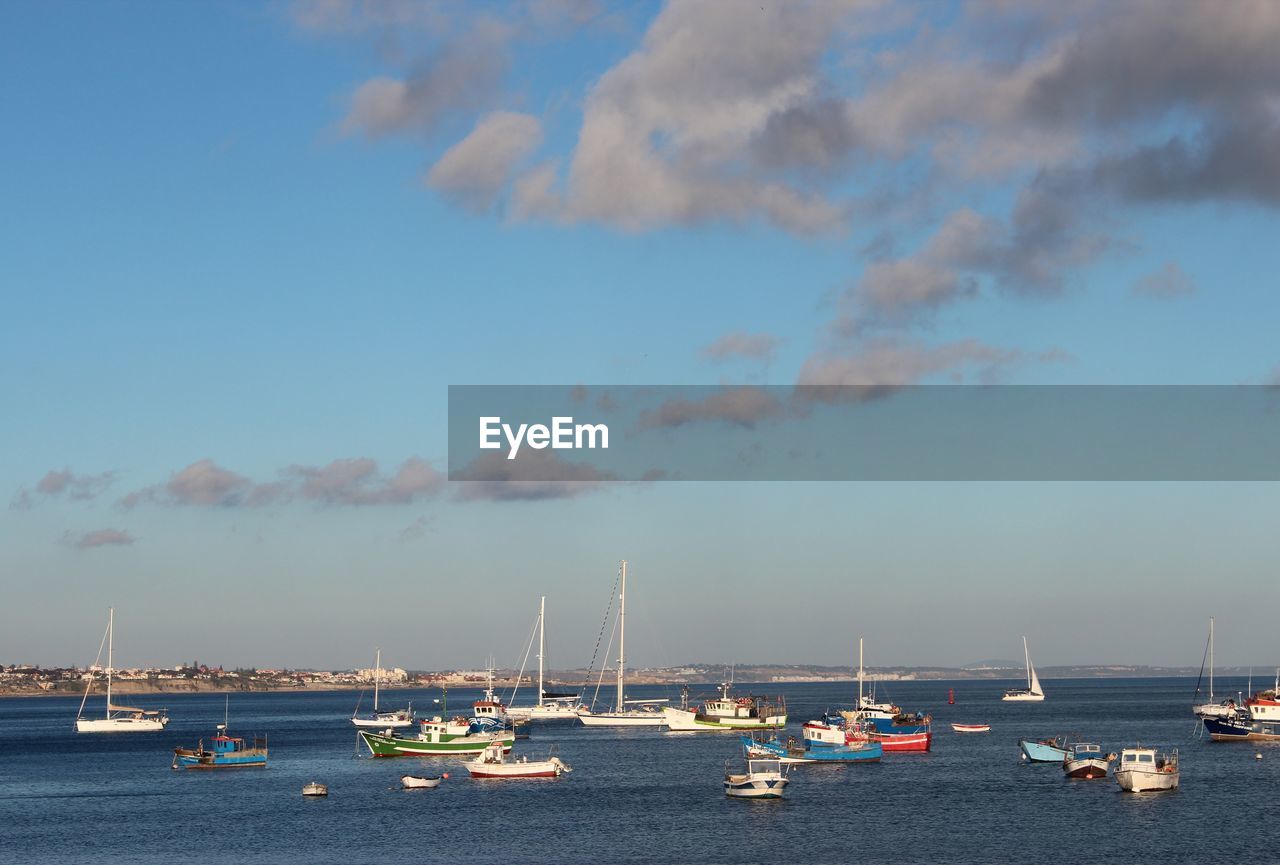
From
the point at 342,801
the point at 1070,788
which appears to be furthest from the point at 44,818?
the point at 1070,788

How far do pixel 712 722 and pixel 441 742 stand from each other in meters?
58.7

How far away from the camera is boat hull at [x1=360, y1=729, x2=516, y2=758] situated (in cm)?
14262

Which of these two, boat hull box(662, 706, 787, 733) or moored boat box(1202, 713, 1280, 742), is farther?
boat hull box(662, 706, 787, 733)

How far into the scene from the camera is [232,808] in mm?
111875

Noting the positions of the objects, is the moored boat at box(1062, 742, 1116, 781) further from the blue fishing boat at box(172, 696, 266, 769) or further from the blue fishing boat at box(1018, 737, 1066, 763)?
the blue fishing boat at box(172, 696, 266, 769)

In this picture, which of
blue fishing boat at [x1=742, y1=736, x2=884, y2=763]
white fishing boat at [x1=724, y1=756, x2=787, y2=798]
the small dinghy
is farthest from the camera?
blue fishing boat at [x1=742, y1=736, x2=884, y2=763]

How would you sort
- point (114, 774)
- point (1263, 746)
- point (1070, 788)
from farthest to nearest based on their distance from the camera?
point (1263, 746) < point (114, 774) < point (1070, 788)

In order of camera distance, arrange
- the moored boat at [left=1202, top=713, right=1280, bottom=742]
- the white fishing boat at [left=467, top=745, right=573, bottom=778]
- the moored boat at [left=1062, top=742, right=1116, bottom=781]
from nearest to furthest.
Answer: the moored boat at [left=1062, top=742, right=1116, bottom=781], the white fishing boat at [left=467, top=745, right=573, bottom=778], the moored boat at [left=1202, top=713, right=1280, bottom=742]

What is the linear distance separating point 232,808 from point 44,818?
1362cm

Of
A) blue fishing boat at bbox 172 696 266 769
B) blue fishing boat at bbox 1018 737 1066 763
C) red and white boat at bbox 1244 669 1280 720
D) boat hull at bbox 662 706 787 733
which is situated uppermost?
red and white boat at bbox 1244 669 1280 720

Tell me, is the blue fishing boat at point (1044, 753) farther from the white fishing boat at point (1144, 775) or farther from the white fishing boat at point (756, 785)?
the white fishing boat at point (756, 785)

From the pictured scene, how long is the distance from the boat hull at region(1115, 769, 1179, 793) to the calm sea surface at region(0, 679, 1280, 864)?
0.89m

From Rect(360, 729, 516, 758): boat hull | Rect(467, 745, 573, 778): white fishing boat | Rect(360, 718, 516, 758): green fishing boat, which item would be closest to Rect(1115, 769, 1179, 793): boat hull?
Rect(467, 745, 573, 778): white fishing boat

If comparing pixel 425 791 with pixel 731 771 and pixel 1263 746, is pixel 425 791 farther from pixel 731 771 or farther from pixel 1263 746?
pixel 1263 746
